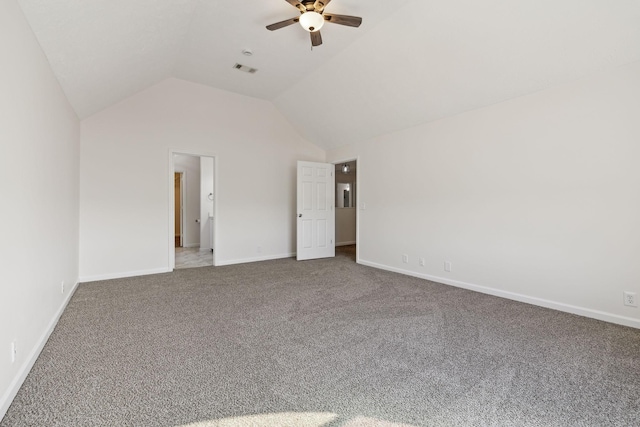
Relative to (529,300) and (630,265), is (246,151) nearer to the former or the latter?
(529,300)

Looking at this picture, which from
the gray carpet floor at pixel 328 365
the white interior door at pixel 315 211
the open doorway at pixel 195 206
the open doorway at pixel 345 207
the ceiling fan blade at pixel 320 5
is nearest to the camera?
the gray carpet floor at pixel 328 365

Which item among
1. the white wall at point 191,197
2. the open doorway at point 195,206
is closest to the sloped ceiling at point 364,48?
the open doorway at point 195,206

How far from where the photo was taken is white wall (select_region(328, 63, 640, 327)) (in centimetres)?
273

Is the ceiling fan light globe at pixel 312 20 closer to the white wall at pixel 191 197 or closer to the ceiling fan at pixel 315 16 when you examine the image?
the ceiling fan at pixel 315 16

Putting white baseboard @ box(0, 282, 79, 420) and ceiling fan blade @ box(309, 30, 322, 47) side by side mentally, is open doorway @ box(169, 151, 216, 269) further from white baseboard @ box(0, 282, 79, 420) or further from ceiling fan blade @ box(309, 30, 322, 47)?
ceiling fan blade @ box(309, 30, 322, 47)

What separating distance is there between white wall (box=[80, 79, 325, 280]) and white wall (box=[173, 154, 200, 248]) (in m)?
2.64

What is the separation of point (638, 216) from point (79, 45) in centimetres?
504

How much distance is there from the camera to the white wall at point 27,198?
1616mm

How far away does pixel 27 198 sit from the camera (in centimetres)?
198

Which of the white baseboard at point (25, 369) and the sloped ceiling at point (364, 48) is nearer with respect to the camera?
the white baseboard at point (25, 369)

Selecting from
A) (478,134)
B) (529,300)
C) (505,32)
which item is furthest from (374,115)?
(529,300)

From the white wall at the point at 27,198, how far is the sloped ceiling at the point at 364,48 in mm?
285

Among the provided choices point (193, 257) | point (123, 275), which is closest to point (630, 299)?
point (123, 275)

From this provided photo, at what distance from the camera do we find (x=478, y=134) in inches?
149
